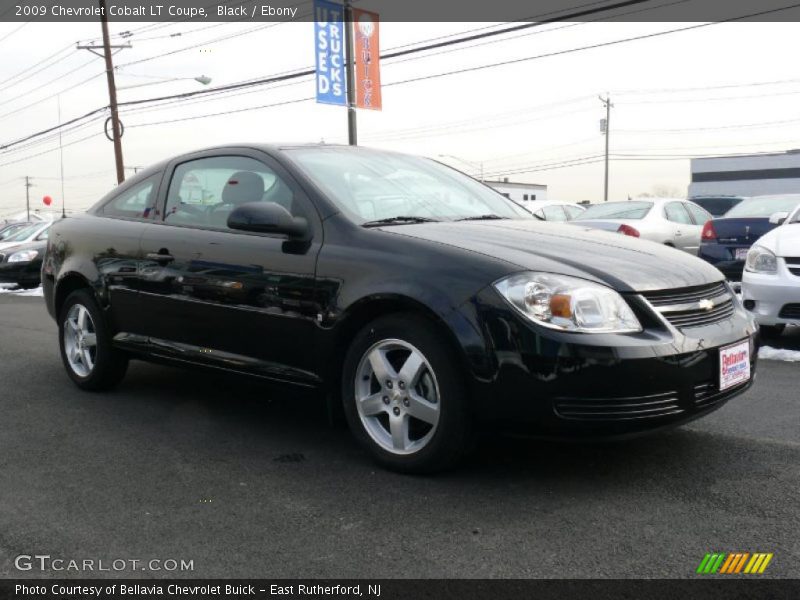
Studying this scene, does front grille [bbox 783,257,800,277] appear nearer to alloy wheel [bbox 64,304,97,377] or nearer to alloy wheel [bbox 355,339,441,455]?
alloy wheel [bbox 355,339,441,455]

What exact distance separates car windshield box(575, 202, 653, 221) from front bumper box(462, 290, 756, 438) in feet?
28.5

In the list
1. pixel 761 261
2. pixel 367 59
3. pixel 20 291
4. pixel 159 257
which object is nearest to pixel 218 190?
pixel 159 257

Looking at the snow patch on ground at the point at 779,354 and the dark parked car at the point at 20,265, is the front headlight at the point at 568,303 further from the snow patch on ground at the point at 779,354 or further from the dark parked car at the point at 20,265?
the dark parked car at the point at 20,265

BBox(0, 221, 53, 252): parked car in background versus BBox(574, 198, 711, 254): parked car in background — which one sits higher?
BBox(574, 198, 711, 254): parked car in background

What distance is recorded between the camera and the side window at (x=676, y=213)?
1190 centimetres

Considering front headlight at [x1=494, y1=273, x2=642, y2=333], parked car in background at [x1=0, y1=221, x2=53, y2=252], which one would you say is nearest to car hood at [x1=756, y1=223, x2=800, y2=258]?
front headlight at [x1=494, y1=273, x2=642, y2=333]

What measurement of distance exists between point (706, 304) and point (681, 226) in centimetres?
912

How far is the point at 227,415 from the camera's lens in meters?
4.52

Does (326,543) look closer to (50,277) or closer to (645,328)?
(645,328)

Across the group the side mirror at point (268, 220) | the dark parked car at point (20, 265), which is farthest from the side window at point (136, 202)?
the dark parked car at point (20, 265)

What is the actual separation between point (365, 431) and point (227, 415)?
52.8 inches

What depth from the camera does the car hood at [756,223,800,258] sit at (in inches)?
247

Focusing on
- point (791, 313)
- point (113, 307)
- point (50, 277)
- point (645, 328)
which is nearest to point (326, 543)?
point (645, 328)

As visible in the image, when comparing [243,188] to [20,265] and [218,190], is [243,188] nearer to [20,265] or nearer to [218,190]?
[218,190]
